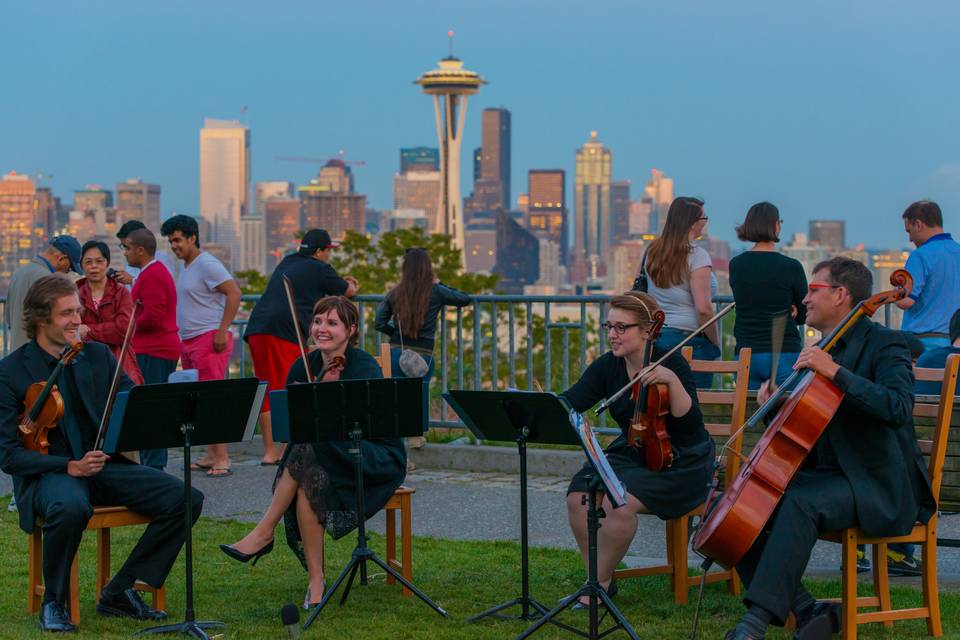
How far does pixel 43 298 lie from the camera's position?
6.81 m

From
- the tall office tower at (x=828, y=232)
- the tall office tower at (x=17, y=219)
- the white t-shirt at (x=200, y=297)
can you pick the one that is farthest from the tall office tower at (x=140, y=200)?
the white t-shirt at (x=200, y=297)

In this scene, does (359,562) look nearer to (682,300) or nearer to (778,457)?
(778,457)

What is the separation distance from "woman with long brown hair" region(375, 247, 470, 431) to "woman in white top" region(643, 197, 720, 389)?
2108mm

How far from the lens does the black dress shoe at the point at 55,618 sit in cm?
651

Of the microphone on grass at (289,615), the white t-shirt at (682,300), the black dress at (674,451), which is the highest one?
the white t-shirt at (682,300)

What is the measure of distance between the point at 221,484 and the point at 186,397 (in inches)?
185

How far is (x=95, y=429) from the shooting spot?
270 inches

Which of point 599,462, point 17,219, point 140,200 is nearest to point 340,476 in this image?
point 599,462

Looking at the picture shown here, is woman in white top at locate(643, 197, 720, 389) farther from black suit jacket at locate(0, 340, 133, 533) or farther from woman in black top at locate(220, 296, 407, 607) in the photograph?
black suit jacket at locate(0, 340, 133, 533)

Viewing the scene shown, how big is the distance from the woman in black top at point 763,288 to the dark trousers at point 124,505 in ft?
11.6

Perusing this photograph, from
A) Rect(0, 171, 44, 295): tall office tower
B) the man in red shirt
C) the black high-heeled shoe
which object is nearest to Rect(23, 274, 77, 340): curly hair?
the black high-heeled shoe

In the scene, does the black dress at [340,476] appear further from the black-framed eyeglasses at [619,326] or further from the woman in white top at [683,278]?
the woman in white top at [683,278]

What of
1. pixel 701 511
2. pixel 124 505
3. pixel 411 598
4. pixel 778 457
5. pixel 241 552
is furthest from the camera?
pixel 411 598

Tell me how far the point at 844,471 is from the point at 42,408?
Answer: 3475 mm
